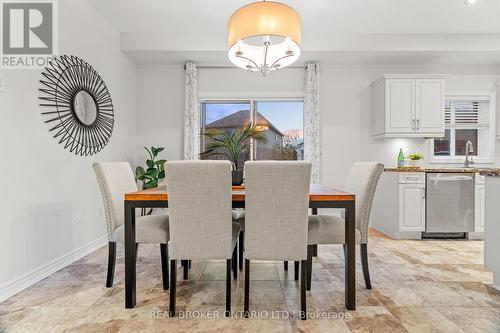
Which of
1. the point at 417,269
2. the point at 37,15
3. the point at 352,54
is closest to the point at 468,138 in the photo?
the point at 352,54

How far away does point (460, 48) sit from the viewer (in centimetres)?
412

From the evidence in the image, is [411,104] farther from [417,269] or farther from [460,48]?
[417,269]

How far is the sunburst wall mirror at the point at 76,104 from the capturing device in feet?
8.89

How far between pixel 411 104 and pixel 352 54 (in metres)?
1.11

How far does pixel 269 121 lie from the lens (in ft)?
16.1

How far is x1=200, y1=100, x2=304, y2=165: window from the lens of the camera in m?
4.86

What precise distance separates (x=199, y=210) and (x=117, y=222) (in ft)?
2.93

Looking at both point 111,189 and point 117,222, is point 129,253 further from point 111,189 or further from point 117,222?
point 111,189

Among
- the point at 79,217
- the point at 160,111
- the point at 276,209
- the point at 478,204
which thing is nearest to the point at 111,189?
the point at 79,217

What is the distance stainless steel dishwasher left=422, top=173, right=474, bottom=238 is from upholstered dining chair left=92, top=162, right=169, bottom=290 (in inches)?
136

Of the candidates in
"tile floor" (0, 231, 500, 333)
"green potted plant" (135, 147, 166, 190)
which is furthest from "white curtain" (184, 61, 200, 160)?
"tile floor" (0, 231, 500, 333)

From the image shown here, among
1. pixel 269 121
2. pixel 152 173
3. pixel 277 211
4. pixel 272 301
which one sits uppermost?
pixel 269 121

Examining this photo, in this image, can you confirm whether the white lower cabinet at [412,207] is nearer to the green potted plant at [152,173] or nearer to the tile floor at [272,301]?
the tile floor at [272,301]

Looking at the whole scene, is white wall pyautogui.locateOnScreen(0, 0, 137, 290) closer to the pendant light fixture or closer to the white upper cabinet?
the pendant light fixture
